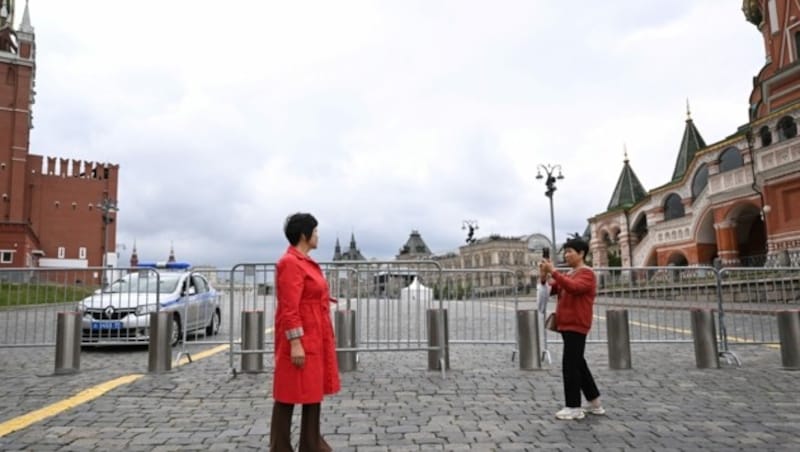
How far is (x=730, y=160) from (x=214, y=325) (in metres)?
28.6

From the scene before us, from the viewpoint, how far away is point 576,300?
19.4 ft

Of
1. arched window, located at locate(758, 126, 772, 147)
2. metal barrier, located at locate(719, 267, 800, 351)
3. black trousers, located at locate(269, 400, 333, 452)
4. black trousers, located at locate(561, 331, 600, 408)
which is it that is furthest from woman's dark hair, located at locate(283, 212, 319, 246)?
arched window, located at locate(758, 126, 772, 147)

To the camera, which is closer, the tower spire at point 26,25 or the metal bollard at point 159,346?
the metal bollard at point 159,346

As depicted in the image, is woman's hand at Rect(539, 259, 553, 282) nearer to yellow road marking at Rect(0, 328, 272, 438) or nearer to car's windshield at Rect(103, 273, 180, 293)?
yellow road marking at Rect(0, 328, 272, 438)

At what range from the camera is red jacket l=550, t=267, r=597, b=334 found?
577 cm

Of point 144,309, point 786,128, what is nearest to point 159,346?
point 144,309

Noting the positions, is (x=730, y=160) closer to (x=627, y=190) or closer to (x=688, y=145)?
(x=688, y=145)

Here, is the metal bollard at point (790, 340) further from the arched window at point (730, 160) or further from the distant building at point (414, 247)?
the distant building at point (414, 247)

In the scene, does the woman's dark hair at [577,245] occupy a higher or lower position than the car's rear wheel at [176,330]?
higher

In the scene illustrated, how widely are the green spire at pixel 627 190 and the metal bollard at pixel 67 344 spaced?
136ft

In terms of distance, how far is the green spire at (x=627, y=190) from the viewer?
4525cm

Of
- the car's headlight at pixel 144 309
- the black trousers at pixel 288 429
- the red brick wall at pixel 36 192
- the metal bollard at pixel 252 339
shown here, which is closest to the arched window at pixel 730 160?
the metal bollard at pixel 252 339

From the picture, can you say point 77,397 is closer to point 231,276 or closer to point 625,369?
point 231,276

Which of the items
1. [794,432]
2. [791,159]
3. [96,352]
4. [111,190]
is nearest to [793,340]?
[794,432]
